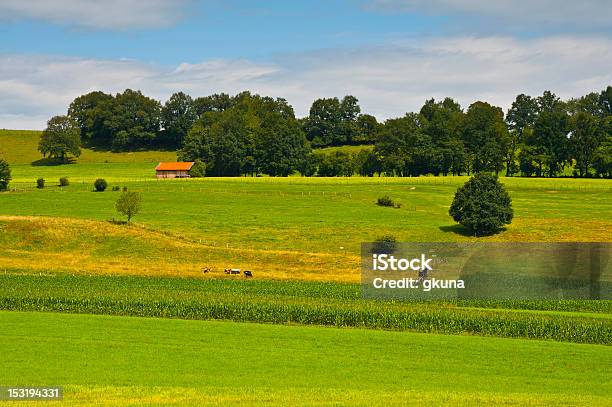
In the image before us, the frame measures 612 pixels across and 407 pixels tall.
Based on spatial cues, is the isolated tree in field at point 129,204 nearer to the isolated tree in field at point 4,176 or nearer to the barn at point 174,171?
the isolated tree in field at point 4,176

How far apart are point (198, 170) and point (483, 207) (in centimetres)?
7920

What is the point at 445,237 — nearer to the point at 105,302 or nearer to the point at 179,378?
the point at 105,302

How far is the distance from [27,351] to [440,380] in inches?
676

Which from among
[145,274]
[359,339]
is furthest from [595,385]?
[145,274]

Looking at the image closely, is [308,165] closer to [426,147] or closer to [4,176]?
[426,147]

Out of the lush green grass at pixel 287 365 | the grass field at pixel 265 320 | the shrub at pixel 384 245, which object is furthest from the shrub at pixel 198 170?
the lush green grass at pixel 287 365

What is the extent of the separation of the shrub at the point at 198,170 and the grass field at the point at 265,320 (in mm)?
52520

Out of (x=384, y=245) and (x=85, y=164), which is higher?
(x=85, y=164)

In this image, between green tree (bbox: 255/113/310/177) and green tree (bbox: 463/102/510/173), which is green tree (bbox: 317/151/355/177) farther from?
green tree (bbox: 463/102/510/173)

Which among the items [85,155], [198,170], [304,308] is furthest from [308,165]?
[304,308]

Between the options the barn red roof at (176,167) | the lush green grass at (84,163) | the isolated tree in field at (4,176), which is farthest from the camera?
the lush green grass at (84,163)

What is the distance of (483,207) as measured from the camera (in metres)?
88.0

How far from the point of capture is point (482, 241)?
85.6 m

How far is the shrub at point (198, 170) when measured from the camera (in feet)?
502
